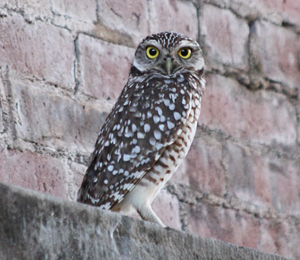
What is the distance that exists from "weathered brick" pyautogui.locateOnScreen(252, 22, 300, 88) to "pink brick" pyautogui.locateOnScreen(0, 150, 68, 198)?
68.2 inches

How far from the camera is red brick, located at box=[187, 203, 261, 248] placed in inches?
150

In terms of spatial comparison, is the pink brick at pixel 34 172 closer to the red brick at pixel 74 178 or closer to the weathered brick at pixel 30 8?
the red brick at pixel 74 178

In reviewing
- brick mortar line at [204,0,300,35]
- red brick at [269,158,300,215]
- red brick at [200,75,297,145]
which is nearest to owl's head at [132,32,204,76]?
red brick at [200,75,297,145]

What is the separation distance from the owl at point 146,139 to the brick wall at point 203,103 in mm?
199

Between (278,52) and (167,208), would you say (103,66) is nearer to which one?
(167,208)

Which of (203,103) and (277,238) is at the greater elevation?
(203,103)

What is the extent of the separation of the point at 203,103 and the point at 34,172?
1.26 metres

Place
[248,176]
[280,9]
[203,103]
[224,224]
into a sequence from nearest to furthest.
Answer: [224,224]
[203,103]
[248,176]
[280,9]

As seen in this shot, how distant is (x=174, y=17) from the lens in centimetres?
→ 403

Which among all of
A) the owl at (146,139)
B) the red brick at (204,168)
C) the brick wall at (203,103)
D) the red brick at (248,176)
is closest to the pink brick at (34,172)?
the brick wall at (203,103)

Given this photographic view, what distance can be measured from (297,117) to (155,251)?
264 centimetres

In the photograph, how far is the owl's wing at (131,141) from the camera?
10.1 feet

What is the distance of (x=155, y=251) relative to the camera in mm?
2129

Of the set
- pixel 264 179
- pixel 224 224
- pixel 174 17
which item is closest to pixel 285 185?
pixel 264 179
